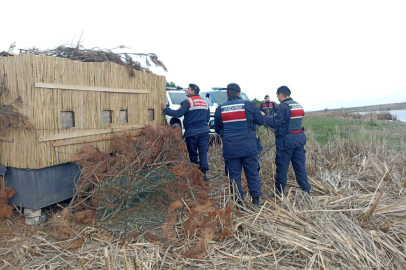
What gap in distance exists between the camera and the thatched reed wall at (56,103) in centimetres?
383

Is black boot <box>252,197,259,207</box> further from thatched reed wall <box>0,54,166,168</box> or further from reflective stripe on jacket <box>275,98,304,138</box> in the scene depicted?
thatched reed wall <box>0,54,166,168</box>

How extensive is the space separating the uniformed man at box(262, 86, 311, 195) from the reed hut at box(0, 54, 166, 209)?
2791 millimetres

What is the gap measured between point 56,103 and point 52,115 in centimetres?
19

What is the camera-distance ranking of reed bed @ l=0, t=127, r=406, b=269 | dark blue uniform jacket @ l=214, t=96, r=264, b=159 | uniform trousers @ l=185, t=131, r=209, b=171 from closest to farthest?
reed bed @ l=0, t=127, r=406, b=269
dark blue uniform jacket @ l=214, t=96, r=264, b=159
uniform trousers @ l=185, t=131, r=209, b=171

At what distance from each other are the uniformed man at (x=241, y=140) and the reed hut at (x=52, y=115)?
2.10 m

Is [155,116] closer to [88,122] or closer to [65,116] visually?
[88,122]

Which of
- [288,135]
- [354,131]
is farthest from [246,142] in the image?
[354,131]

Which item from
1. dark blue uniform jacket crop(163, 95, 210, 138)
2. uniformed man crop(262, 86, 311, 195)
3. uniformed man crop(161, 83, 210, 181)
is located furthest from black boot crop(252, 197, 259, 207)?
dark blue uniform jacket crop(163, 95, 210, 138)

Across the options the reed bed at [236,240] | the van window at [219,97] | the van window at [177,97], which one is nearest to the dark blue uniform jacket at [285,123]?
the reed bed at [236,240]

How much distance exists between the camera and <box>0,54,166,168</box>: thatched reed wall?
3832 millimetres

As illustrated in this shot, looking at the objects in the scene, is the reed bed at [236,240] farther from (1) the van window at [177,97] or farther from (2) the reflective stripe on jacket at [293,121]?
(1) the van window at [177,97]

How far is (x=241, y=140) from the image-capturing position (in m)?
4.38

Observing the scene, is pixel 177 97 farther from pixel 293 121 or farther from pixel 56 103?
pixel 56 103

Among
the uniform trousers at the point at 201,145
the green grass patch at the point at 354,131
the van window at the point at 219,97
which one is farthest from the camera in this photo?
the van window at the point at 219,97
